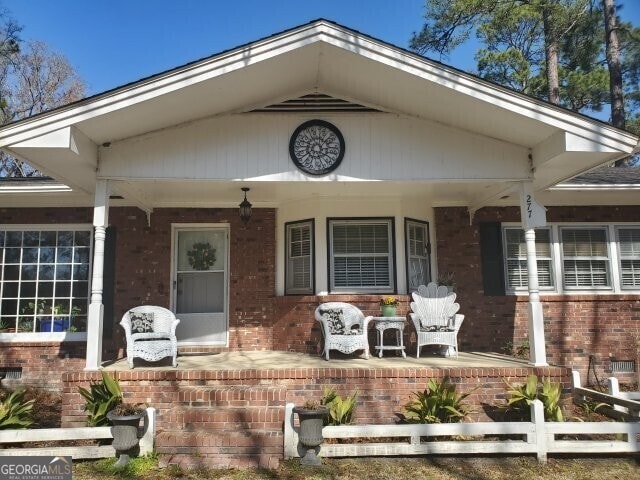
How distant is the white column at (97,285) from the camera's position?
5969 mm

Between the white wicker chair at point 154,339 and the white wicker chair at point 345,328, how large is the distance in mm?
2003

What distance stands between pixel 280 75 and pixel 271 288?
141 inches

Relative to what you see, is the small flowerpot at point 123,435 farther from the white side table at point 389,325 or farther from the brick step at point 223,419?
the white side table at point 389,325

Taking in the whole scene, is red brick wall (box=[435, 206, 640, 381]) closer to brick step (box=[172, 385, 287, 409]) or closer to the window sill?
brick step (box=[172, 385, 287, 409])

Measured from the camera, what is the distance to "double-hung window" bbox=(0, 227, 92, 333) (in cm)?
839

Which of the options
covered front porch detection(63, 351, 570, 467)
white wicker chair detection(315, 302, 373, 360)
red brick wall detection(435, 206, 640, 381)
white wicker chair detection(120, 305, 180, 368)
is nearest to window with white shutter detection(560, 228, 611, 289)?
red brick wall detection(435, 206, 640, 381)

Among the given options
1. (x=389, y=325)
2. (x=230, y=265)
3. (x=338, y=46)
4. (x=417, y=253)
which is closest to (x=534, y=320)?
(x=389, y=325)

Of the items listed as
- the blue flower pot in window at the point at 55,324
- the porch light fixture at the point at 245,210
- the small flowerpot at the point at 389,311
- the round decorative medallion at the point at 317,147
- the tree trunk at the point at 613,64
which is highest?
the tree trunk at the point at 613,64

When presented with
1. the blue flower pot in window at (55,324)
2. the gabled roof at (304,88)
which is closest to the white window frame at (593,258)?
the gabled roof at (304,88)

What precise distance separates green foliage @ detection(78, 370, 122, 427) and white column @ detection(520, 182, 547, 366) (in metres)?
4.90

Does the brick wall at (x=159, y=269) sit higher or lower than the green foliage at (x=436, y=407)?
higher

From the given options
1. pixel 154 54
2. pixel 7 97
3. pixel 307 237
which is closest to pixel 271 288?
pixel 307 237

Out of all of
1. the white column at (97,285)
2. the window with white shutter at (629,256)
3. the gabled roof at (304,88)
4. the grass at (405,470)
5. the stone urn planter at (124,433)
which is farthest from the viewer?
the window with white shutter at (629,256)

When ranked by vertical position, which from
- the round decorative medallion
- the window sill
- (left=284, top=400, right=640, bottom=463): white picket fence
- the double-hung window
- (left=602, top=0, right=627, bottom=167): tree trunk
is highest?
(left=602, top=0, right=627, bottom=167): tree trunk
